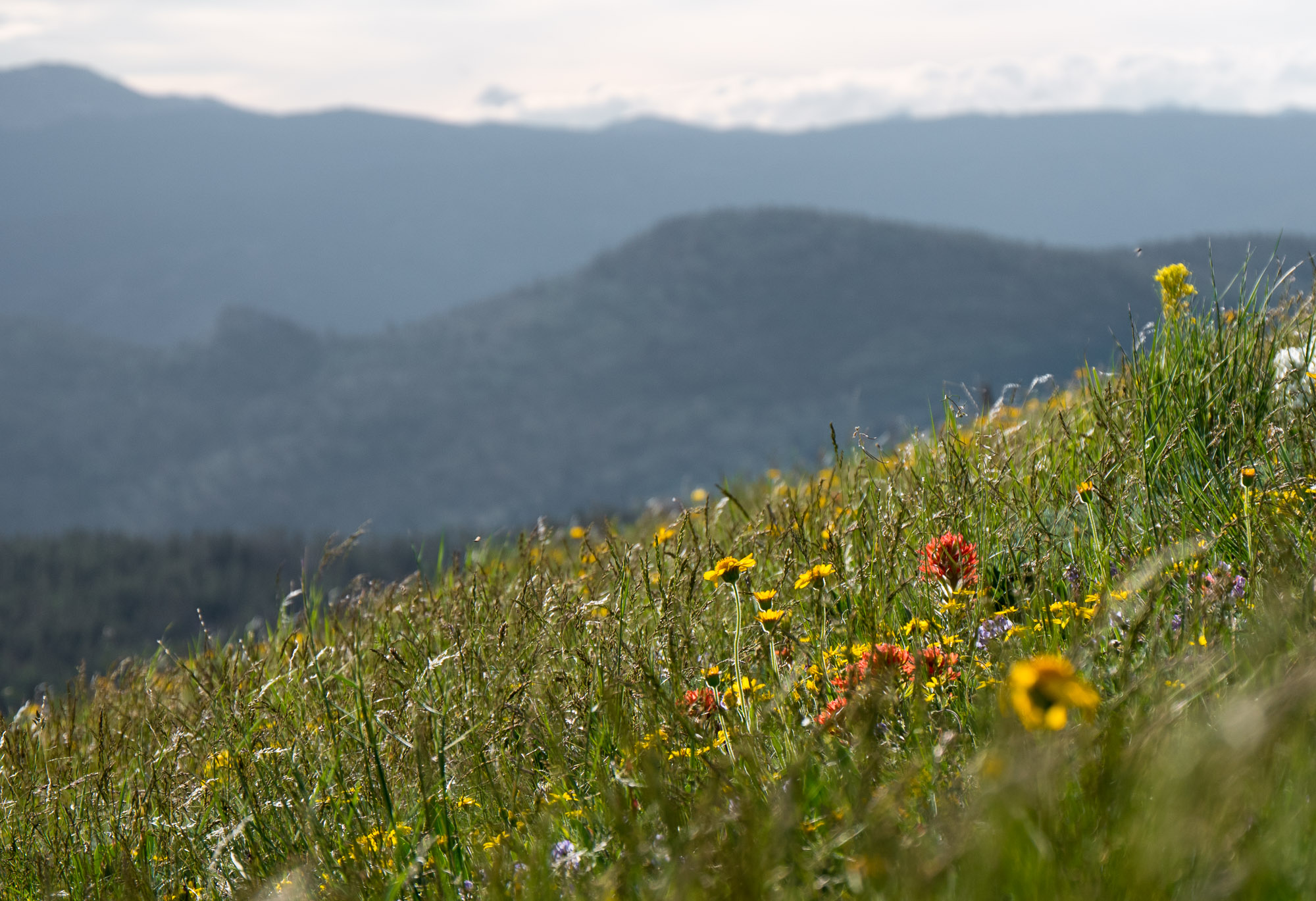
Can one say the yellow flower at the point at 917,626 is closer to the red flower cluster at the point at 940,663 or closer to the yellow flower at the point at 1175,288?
the red flower cluster at the point at 940,663

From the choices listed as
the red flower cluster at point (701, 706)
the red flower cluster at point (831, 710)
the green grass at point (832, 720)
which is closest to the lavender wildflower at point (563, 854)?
the green grass at point (832, 720)

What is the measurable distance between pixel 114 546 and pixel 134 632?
1565 centimetres

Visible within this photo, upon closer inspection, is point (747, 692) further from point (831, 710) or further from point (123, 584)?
point (123, 584)

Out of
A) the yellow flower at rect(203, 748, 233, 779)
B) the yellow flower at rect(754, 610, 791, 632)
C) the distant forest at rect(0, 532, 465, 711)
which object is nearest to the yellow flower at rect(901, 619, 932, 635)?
the yellow flower at rect(754, 610, 791, 632)

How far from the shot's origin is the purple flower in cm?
218

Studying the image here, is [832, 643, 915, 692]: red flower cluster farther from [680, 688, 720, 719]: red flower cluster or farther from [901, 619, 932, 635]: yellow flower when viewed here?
[680, 688, 720, 719]: red flower cluster

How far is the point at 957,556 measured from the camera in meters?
2.38

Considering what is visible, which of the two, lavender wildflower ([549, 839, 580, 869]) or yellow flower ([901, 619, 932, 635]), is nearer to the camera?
lavender wildflower ([549, 839, 580, 869])

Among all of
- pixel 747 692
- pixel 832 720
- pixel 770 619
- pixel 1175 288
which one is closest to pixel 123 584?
pixel 747 692

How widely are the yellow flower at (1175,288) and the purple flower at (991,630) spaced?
60.2 inches

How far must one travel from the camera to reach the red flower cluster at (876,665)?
1853 millimetres

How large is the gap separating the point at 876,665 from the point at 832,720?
263 millimetres

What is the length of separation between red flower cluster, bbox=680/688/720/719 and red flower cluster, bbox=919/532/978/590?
0.67 meters

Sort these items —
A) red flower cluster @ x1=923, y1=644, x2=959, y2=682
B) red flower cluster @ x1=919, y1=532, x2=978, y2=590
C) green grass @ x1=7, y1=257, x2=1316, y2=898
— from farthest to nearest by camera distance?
red flower cluster @ x1=919, y1=532, x2=978, y2=590 < red flower cluster @ x1=923, y1=644, x2=959, y2=682 < green grass @ x1=7, y1=257, x2=1316, y2=898
